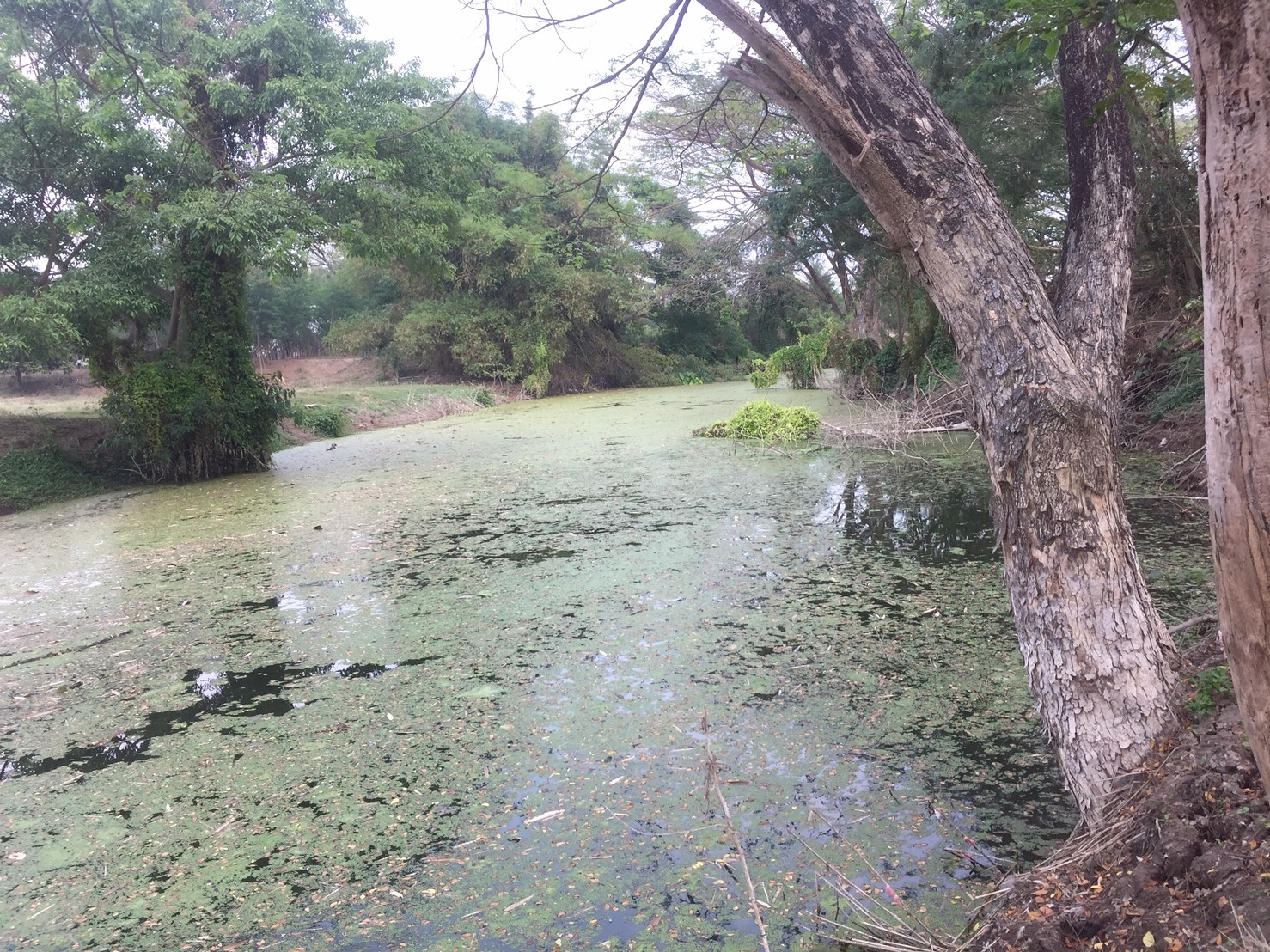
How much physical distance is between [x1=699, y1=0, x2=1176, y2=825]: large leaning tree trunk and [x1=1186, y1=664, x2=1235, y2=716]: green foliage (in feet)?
0.15

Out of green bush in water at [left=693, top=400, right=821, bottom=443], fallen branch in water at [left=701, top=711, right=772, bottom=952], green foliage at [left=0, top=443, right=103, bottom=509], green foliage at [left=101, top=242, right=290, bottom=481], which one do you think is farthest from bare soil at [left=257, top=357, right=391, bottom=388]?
fallen branch in water at [left=701, top=711, right=772, bottom=952]

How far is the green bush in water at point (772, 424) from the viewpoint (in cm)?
715

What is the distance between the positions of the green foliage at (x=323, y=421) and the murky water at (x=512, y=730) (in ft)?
17.9

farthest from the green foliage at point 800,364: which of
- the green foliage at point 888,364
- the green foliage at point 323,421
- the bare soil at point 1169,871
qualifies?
the bare soil at point 1169,871

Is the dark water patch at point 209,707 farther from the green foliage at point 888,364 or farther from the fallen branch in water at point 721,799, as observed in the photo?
the green foliage at point 888,364

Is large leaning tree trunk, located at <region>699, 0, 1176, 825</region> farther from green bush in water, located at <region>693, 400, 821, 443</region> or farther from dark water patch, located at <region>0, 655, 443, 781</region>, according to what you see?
green bush in water, located at <region>693, 400, 821, 443</region>

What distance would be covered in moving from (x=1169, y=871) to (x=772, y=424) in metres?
6.17

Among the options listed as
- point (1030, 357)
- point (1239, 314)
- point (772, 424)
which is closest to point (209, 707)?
point (1030, 357)

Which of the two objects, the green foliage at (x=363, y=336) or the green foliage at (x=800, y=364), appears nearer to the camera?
the green foliage at (x=800, y=364)

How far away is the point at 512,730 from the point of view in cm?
224

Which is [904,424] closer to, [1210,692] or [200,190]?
[1210,692]

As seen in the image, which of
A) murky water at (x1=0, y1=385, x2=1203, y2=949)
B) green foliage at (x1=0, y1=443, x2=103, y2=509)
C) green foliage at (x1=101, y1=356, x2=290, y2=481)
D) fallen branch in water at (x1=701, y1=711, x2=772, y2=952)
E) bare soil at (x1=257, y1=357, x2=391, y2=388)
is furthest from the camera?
bare soil at (x1=257, y1=357, x2=391, y2=388)

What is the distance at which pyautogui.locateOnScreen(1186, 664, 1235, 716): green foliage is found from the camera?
1527 millimetres

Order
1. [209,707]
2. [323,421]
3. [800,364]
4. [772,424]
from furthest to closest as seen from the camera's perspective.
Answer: [800,364], [323,421], [772,424], [209,707]
